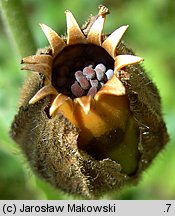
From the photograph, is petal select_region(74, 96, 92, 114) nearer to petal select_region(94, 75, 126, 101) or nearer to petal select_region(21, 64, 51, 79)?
petal select_region(94, 75, 126, 101)

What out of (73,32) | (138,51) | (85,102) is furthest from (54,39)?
(138,51)

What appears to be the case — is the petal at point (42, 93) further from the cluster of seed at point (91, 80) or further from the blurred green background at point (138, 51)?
the blurred green background at point (138, 51)

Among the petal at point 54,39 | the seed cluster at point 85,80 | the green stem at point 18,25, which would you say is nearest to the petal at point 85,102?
the seed cluster at point 85,80

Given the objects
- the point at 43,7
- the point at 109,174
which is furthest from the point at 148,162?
the point at 43,7

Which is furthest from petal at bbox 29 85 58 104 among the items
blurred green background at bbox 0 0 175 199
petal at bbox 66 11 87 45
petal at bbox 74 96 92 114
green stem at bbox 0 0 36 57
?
blurred green background at bbox 0 0 175 199

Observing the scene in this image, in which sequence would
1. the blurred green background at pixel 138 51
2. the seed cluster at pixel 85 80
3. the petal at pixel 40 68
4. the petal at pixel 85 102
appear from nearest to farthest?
the petal at pixel 85 102 < the petal at pixel 40 68 < the seed cluster at pixel 85 80 < the blurred green background at pixel 138 51

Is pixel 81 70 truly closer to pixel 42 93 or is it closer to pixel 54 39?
pixel 54 39
